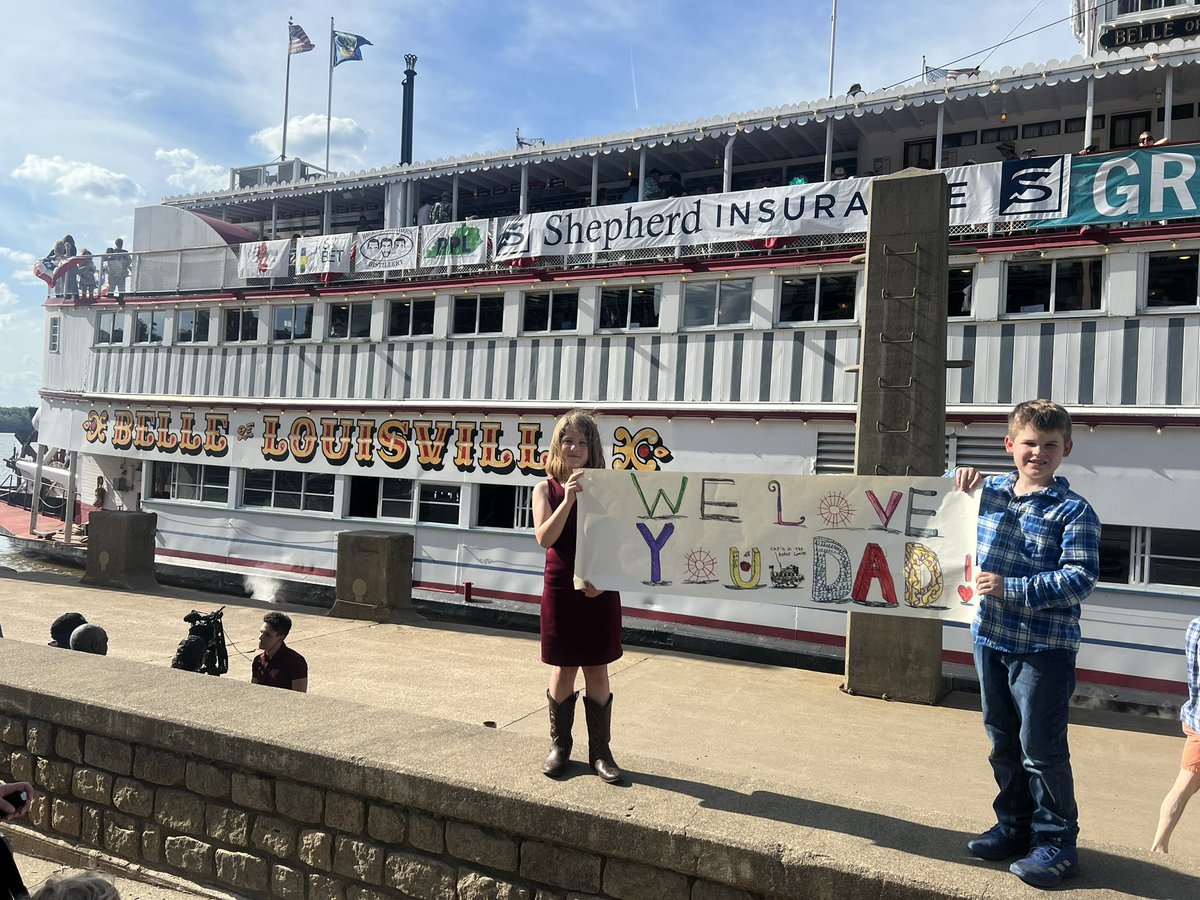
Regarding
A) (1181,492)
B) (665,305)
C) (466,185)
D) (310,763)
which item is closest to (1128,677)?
(1181,492)

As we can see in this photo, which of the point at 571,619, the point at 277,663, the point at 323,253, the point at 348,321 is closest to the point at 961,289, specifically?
the point at 277,663

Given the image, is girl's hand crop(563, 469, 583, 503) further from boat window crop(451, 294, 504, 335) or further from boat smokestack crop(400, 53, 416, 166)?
boat smokestack crop(400, 53, 416, 166)

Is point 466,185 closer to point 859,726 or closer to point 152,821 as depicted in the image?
point 859,726

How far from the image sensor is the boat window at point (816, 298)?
12.5m

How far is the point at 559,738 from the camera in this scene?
373 centimetres

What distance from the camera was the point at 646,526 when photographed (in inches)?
178

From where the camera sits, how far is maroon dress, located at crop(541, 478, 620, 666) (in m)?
3.79

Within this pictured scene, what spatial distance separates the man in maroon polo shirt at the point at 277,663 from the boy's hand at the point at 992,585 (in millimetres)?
4618

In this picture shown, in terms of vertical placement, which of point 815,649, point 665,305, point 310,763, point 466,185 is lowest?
point 815,649

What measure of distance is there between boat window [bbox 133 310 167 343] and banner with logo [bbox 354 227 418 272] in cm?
552

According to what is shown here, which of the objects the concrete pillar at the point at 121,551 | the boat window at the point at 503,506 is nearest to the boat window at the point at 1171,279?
the boat window at the point at 503,506

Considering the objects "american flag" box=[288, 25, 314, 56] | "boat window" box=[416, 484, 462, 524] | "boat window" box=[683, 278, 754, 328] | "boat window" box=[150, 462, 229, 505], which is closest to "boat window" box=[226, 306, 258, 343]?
"boat window" box=[150, 462, 229, 505]

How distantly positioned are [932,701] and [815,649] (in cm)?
334

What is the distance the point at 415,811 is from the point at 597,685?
0.90 meters
